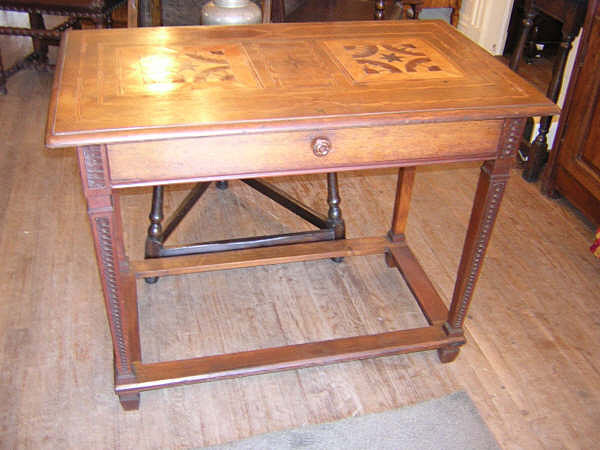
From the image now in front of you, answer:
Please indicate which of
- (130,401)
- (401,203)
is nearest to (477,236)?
(401,203)

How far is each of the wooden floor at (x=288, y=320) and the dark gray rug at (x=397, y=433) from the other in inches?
1.3

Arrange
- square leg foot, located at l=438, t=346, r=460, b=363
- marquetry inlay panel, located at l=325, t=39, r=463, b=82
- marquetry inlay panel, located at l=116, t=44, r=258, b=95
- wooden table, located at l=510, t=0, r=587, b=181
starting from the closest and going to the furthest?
marquetry inlay panel, located at l=116, t=44, r=258, b=95, marquetry inlay panel, located at l=325, t=39, r=463, b=82, square leg foot, located at l=438, t=346, r=460, b=363, wooden table, located at l=510, t=0, r=587, b=181

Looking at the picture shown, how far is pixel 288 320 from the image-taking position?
188cm

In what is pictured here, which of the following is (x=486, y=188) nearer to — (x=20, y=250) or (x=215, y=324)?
(x=215, y=324)

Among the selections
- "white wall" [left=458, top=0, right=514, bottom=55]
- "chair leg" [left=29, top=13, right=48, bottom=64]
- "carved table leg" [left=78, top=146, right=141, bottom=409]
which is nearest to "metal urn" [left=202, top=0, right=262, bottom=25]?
"carved table leg" [left=78, top=146, right=141, bottom=409]

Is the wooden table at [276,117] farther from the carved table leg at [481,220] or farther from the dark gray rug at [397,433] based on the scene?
the dark gray rug at [397,433]

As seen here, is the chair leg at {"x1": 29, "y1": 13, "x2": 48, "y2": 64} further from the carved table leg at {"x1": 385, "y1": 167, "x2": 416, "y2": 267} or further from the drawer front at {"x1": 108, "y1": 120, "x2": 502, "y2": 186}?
the drawer front at {"x1": 108, "y1": 120, "x2": 502, "y2": 186}

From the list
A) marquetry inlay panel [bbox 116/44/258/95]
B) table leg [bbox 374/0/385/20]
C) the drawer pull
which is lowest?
table leg [bbox 374/0/385/20]

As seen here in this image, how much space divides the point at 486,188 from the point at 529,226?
1038mm

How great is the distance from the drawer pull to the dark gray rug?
2.38 ft

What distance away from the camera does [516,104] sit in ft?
4.35

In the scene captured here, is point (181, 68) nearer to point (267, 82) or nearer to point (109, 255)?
point (267, 82)

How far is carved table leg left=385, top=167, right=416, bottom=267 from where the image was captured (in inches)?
77.2

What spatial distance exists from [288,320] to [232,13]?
92 cm
